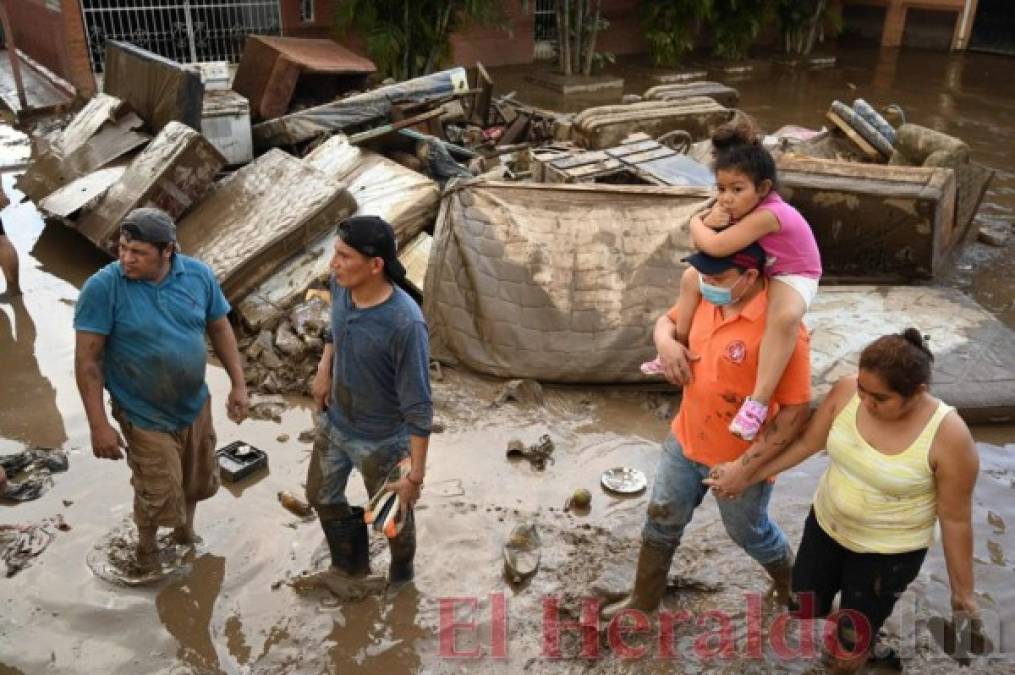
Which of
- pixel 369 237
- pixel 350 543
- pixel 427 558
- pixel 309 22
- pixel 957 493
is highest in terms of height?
pixel 369 237

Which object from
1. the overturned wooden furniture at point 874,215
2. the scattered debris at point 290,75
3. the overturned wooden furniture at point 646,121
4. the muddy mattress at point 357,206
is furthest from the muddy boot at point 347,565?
the scattered debris at point 290,75

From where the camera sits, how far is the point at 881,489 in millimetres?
2521

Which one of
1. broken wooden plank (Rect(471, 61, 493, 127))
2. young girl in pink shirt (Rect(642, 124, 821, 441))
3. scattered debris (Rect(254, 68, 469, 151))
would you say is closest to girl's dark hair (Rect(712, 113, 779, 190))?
young girl in pink shirt (Rect(642, 124, 821, 441))

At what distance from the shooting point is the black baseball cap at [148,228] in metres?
3.04

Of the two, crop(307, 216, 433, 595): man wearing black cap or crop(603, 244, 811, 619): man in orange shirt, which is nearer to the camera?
crop(603, 244, 811, 619): man in orange shirt

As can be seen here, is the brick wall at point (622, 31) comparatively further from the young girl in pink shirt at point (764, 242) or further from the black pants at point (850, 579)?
the black pants at point (850, 579)

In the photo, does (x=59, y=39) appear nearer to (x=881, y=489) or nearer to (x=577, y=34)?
(x=577, y=34)

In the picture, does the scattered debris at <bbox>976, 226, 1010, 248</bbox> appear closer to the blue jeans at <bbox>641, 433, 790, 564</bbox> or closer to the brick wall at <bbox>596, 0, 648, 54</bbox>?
the blue jeans at <bbox>641, 433, 790, 564</bbox>

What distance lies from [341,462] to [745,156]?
1.91 meters

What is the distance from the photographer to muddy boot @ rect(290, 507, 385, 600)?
343 cm

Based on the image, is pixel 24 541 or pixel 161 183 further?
pixel 161 183

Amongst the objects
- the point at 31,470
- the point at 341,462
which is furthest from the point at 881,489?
the point at 31,470

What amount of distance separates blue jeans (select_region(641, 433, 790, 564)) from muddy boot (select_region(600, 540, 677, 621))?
0.05 meters

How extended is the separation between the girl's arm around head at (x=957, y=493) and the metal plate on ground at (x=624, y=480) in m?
1.91
